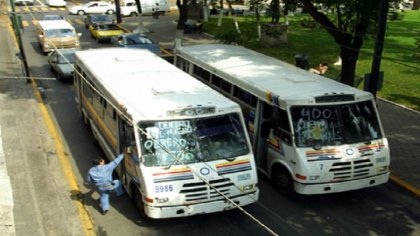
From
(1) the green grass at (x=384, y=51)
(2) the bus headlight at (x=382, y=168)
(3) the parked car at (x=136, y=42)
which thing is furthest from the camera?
(3) the parked car at (x=136, y=42)

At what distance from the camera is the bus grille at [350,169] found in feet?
35.9

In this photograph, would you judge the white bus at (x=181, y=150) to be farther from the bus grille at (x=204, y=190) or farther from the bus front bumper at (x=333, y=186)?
the bus front bumper at (x=333, y=186)

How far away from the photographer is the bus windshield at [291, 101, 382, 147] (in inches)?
440

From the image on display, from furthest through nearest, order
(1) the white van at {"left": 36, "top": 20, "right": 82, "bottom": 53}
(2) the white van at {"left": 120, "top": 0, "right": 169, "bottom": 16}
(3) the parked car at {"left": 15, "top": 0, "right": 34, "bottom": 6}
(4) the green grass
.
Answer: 1. (3) the parked car at {"left": 15, "top": 0, "right": 34, "bottom": 6}
2. (2) the white van at {"left": 120, "top": 0, "right": 169, "bottom": 16}
3. (1) the white van at {"left": 36, "top": 20, "right": 82, "bottom": 53}
4. (4) the green grass

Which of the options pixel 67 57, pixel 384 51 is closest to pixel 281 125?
pixel 67 57

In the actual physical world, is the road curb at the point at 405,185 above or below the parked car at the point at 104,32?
below

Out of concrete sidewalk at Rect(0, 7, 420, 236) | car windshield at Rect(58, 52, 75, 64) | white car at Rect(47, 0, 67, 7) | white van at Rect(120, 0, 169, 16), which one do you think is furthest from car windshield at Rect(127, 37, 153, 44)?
white car at Rect(47, 0, 67, 7)

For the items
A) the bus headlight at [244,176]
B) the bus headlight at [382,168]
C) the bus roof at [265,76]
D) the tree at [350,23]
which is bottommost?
the bus headlight at [382,168]

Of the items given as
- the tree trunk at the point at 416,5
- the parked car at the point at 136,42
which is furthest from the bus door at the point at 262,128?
the tree trunk at the point at 416,5

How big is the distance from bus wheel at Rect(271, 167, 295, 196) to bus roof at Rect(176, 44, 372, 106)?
1700mm

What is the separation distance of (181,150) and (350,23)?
10377mm

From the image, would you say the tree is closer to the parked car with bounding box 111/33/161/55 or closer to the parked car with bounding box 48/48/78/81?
the parked car with bounding box 48/48/78/81

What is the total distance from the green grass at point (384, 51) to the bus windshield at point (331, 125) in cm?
344

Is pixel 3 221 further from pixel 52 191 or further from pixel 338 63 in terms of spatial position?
pixel 338 63
